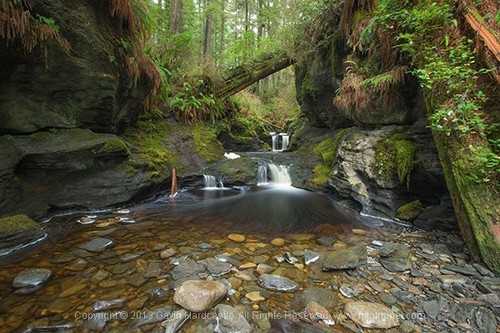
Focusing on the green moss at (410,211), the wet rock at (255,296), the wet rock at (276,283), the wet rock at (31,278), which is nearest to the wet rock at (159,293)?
the wet rock at (255,296)

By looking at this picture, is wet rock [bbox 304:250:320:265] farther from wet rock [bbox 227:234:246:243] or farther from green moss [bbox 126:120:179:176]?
green moss [bbox 126:120:179:176]

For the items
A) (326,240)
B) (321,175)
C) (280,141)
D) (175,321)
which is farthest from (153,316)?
(280,141)

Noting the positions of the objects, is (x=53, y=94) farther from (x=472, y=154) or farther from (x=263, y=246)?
(x=472, y=154)

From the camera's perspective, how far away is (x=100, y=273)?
2.85m

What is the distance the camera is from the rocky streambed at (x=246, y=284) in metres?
2.17

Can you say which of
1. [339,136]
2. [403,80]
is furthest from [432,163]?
[339,136]

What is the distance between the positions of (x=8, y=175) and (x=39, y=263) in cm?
158

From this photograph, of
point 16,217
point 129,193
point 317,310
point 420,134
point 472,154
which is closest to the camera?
point 317,310

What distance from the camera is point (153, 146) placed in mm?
6582

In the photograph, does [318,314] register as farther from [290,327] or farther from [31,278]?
[31,278]

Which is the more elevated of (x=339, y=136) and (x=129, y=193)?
(x=339, y=136)

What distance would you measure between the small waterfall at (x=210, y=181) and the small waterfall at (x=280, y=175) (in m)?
1.78

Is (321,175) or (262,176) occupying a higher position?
(321,175)

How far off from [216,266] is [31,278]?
1899mm
